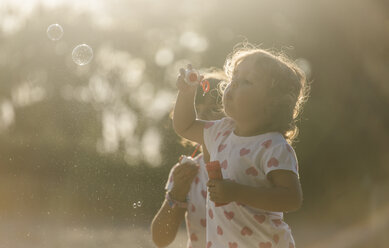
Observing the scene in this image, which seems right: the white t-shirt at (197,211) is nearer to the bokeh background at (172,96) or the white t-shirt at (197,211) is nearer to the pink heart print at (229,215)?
the pink heart print at (229,215)

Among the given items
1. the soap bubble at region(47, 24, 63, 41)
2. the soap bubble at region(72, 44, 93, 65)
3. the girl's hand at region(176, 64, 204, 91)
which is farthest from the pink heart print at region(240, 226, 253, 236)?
the soap bubble at region(47, 24, 63, 41)

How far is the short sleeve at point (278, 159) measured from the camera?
1.71 meters

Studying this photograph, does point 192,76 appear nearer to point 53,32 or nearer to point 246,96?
point 246,96

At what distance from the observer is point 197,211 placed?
85.7 inches

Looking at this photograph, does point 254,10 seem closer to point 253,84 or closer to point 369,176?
point 369,176

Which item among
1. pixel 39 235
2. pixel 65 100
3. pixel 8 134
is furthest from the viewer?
pixel 8 134

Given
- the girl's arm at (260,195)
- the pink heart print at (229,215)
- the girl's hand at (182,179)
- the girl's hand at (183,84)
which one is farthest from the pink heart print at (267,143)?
the girl's hand at (182,179)

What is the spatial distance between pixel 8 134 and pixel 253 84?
25.6 feet

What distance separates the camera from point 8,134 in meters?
8.98

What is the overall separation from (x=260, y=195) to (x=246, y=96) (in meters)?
0.34

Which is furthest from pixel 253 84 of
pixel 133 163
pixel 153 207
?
pixel 133 163

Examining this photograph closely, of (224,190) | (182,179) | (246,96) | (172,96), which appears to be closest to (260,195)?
(224,190)

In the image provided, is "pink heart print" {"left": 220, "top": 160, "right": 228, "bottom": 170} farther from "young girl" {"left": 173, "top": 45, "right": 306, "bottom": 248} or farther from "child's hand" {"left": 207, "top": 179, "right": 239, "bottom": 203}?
"child's hand" {"left": 207, "top": 179, "right": 239, "bottom": 203}

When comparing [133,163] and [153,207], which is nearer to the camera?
[153,207]
